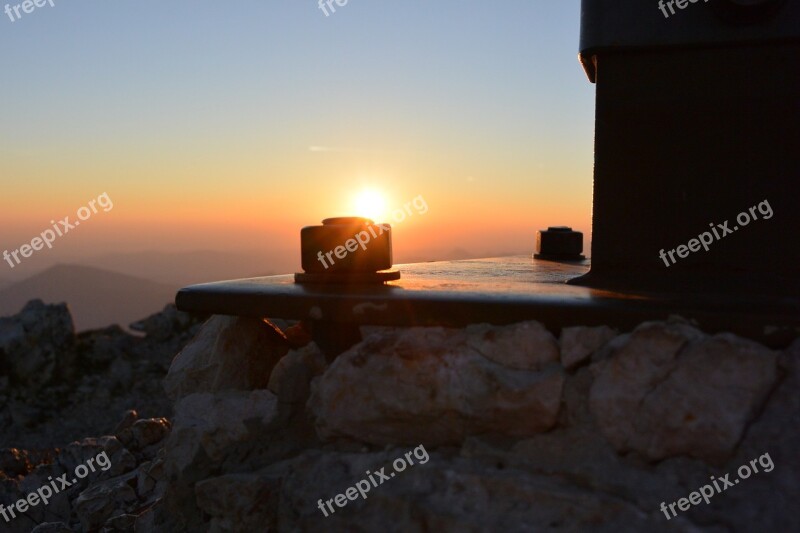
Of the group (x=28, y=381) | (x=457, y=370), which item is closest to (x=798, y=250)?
(x=457, y=370)

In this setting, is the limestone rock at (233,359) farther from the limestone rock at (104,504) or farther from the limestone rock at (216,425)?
the limestone rock at (104,504)

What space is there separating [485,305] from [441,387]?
0.30 m

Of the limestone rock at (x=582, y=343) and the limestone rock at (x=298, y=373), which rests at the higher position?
the limestone rock at (x=582, y=343)

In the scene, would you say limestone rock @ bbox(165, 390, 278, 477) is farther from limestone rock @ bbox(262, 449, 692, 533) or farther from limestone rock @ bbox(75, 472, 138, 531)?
limestone rock @ bbox(75, 472, 138, 531)

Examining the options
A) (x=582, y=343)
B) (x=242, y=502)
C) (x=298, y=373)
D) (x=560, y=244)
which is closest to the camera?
(x=582, y=343)

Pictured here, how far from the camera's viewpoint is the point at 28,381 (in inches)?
360

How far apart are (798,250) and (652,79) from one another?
0.90 meters

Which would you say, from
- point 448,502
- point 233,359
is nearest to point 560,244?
point 233,359

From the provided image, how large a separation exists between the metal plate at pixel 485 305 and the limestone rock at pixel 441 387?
0.06 m

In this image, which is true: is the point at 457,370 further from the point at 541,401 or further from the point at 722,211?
the point at 722,211

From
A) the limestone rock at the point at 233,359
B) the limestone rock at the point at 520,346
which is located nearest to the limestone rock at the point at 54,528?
the limestone rock at the point at 233,359

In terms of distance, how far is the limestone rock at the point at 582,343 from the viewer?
220 cm

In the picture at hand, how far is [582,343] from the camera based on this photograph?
2.21 meters

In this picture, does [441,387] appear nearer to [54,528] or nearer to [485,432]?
[485,432]
